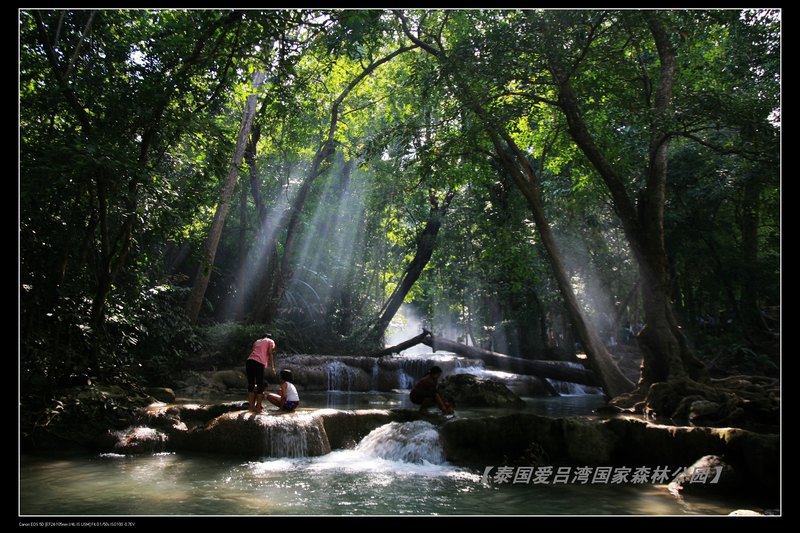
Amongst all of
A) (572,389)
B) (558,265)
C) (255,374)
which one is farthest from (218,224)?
(572,389)

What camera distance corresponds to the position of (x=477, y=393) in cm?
1433

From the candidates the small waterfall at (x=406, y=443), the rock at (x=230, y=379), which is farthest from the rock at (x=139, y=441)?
the rock at (x=230, y=379)

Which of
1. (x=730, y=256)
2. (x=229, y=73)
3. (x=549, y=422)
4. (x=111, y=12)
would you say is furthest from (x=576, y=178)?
(x=111, y=12)

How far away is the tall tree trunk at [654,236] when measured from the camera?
1151 cm

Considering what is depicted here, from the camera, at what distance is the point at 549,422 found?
347 inches

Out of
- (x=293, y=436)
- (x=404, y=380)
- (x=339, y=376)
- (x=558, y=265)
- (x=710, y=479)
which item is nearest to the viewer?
(x=710, y=479)

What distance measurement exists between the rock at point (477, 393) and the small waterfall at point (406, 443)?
485 cm

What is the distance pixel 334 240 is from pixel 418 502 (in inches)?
898

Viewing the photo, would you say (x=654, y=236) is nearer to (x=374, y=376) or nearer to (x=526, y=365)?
(x=526, y=365)

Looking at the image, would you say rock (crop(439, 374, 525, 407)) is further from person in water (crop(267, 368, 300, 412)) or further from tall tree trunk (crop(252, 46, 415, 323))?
tall tree trunk (crop(252, 46, 415, 323))

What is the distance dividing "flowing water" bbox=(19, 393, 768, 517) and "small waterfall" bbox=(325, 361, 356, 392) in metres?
9.74

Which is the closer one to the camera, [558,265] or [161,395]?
[161,395]

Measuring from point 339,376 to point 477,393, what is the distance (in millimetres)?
6051
